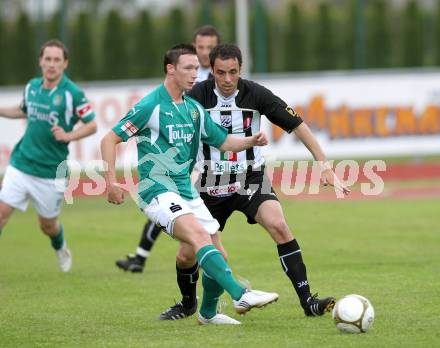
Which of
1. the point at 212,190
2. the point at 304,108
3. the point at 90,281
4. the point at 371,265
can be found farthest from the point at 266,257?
the point at 304,108

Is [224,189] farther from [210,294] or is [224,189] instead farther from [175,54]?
[175,54]

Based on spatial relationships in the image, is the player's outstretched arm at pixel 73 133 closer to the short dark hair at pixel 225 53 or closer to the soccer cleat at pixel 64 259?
the soccer cleat at pixel 64 259

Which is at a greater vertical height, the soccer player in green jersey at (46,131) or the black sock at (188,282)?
the soccer player in green jersey at (46,131)

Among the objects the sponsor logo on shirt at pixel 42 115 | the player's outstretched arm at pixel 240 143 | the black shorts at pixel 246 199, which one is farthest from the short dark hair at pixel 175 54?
the sponsor logo on shirt at pixel 42 115

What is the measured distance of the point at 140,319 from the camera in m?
8.58

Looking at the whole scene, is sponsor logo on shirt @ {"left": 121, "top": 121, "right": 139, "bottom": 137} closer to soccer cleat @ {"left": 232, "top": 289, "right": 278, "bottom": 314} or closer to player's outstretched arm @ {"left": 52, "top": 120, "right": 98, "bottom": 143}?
soccer cleat @ {"left": 232, "top": 289, "right": 278, "bottom": 314}

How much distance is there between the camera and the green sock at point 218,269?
7539 mm

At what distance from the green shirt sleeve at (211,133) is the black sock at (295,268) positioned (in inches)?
39.6

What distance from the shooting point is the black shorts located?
8.52m

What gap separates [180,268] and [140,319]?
1.81 ft

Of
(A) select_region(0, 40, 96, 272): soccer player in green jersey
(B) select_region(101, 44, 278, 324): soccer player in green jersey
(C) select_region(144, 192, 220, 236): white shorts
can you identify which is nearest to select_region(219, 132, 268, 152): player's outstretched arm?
(B) select_region(101, 44, 278, 324): soccer player in green jersey

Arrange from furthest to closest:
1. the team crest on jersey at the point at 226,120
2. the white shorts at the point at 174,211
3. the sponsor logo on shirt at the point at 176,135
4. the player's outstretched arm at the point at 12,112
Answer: the player's outstretched arm at the point at 12,112 → the team crest on jersey at the point at 226,120 → the sponsor logo on shirt at the point at 176,135 → the white shorts at the point at 174,211

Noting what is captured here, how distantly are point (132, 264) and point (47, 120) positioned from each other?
1.88 metres

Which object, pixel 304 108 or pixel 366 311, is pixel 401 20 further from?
pixel 366 311
